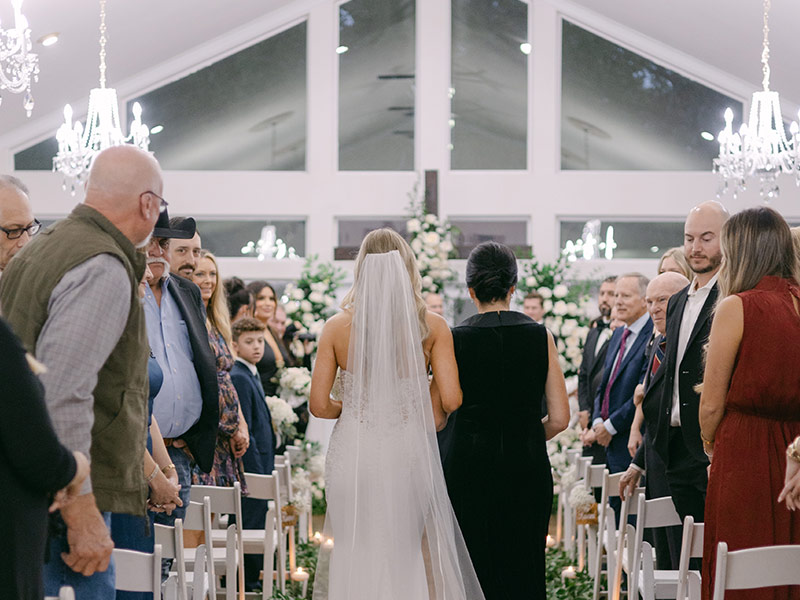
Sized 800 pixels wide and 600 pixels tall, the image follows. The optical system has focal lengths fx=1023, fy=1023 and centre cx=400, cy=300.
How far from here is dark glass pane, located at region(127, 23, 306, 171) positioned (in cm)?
1091

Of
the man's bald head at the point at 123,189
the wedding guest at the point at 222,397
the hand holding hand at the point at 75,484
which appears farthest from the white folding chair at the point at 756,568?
the wedding guest at the point at 222,397

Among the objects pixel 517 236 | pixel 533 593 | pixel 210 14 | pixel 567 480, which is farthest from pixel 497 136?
pixel 533 593

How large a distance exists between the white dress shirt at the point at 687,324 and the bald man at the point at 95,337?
2.39m

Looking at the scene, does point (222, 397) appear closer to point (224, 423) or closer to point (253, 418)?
point (224, 423)

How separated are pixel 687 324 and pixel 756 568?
1682 mm

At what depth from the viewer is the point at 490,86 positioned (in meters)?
11.0

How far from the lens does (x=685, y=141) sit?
10.9 meters

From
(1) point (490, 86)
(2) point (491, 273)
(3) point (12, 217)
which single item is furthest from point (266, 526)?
(1) point (490, 86)

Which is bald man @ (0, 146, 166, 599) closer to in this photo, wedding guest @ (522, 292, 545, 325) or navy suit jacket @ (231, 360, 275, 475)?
navy suit jacket @ (231, 360, 275, 475)

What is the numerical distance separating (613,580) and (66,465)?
3122 mm

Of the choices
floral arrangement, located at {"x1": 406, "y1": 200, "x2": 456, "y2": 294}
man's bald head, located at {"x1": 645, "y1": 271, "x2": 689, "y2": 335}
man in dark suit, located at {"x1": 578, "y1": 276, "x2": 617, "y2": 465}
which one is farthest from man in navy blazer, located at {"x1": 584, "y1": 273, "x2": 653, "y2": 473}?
floral arrangement, located at {"x1": 406, "y1": 200, "x2": 456, "y2": 294}

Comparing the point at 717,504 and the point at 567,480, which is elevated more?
the point at 717,504

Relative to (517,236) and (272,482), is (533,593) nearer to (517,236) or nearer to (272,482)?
(272,482)

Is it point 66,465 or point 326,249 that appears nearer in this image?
point 66,465
